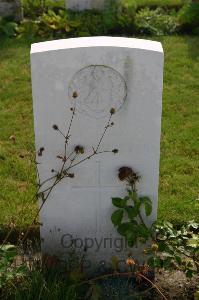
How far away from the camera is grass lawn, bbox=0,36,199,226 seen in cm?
430

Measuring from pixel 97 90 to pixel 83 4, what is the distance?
515 centimetres

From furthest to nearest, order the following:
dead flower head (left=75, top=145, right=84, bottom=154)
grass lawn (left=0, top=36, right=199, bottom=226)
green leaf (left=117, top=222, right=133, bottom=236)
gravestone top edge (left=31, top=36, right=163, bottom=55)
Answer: grass lawn (left=0, top=36, right=199, bottom=226) < green leaf (left=117, top=222, right=133, bottom=236) < dead flower head (left=75, top=145, right=84, bottom=154) < gravestone top edge (left=31, top=36, right=163, bottom=55)

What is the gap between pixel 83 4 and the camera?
8039 mm

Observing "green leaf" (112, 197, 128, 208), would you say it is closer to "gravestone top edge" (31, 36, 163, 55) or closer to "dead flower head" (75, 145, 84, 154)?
"dead flower head" (75, 145, 84, 154)

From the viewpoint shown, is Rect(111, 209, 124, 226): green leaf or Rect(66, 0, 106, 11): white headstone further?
Rect(66, 0, 106, 11): white headstone

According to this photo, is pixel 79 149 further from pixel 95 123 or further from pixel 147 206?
pixel 147 206

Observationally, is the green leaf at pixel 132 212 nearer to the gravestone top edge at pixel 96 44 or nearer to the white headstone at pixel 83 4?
the gravestone top edge at pixel 96 44

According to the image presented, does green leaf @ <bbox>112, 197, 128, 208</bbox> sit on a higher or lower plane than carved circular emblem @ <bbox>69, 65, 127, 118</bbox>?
lower

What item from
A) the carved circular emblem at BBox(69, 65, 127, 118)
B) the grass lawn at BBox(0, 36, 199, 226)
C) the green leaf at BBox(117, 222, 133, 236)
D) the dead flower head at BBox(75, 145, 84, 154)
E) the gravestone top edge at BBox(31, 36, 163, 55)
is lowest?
the grass lawn at BBox(0, 36, 199, 226)

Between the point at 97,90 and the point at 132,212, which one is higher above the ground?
the point at 97,90

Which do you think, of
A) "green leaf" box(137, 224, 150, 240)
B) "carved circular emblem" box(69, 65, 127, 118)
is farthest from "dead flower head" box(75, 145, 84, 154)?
"green leaf" box(137, 224, 150, 240)

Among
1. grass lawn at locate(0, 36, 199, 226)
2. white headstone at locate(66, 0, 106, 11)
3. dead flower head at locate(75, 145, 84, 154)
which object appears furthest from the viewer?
white headstone at locate(66, 0, 106, 11)

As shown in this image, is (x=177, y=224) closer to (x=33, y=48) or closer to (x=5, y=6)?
(x=33, y=48)

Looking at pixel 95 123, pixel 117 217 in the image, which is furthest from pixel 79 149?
pixel 117 217
